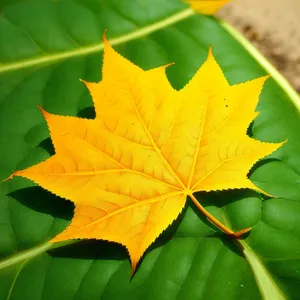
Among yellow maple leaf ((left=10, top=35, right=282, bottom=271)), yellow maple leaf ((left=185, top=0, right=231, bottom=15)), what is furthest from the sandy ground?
yellow maple leaf ((left=10, top=35, right=282, bottom=271))

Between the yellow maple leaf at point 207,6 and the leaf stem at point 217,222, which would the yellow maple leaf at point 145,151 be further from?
the yellow maple leaf at point 207,6

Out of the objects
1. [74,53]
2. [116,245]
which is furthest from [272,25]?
Result: [116,245]

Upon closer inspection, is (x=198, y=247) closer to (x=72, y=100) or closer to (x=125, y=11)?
(x=72, y=100)

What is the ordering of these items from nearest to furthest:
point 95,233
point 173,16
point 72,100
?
point 95,233 → point 72,100 → point 173,16

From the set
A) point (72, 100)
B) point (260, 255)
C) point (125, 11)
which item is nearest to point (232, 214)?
point (260, 255)

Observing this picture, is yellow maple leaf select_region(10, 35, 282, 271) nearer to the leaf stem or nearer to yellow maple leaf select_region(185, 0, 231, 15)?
the leaf stem

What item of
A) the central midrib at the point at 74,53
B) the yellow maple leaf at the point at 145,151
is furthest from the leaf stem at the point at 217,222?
the central midrib at the point at 74,53
